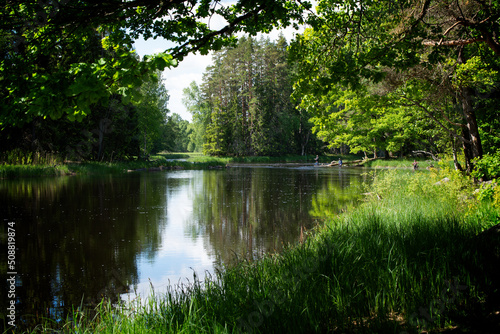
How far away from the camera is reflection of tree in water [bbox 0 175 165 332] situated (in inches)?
223

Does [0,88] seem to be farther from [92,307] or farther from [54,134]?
[54,134]

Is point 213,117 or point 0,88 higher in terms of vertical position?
point 213,117

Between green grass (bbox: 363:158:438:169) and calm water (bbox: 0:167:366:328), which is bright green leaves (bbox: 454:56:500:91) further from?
green grass (bbox: 363:158:438:169)

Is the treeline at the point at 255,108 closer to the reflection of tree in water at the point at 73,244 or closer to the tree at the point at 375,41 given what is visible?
the reflection of tree in water at the point at 73,244

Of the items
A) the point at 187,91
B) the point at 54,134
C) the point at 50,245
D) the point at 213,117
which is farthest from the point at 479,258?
the point at 187,91

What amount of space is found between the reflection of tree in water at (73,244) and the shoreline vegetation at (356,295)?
86cm

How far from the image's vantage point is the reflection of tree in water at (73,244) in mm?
5668

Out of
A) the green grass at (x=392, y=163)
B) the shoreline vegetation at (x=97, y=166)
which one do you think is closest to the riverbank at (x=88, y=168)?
the shoreline vegetation at (x=97, y=166)

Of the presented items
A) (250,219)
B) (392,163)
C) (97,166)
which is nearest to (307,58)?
(250,219)

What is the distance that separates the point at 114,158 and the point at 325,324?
1487 inches

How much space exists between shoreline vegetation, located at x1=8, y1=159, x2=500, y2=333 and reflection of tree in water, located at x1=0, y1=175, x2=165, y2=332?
859 mm

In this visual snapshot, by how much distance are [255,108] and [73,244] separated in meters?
49.4

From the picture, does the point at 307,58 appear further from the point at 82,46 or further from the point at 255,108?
the point at 255,108

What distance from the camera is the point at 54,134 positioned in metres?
29.0
